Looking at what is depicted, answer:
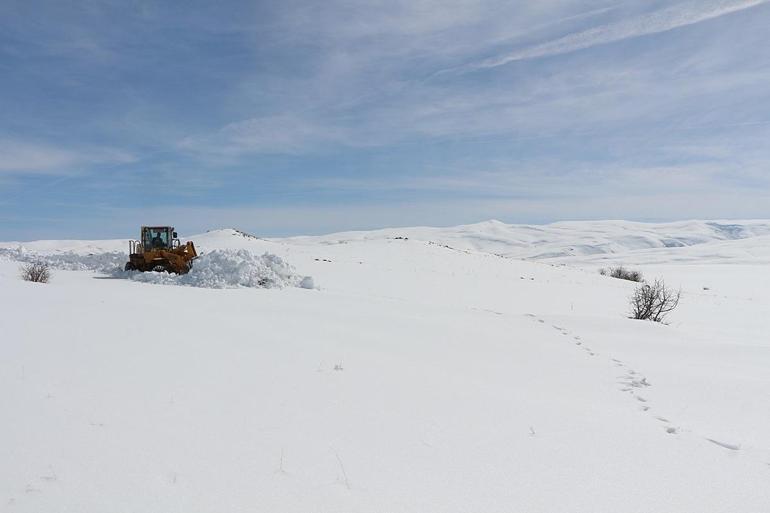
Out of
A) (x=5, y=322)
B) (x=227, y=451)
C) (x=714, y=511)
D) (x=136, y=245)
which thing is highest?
(x=136, y=245)

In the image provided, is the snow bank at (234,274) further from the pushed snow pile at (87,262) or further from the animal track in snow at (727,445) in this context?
the animal track in snow at (727,445)

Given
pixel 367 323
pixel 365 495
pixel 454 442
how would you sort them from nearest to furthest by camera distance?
1. pixel 365 495
2. pixel 454 442
3. pixel 367 323

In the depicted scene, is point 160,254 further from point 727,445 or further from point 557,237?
point 557,237

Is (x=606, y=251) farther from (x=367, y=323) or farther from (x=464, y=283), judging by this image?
(x=367, y=323)

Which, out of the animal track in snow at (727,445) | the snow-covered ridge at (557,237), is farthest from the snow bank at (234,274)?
the snow-covered ridge at (557,237)

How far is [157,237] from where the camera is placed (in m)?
16.7

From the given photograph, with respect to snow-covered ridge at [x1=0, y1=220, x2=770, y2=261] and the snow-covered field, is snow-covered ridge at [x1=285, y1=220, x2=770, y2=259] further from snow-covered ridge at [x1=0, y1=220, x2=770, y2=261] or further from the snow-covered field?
the snow-covered field

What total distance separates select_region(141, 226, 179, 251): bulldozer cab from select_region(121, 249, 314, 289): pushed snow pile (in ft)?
6.61

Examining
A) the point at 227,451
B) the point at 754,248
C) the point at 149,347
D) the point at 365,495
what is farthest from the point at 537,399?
the point at 754,248

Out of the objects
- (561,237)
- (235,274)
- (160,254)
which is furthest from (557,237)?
(235,274)

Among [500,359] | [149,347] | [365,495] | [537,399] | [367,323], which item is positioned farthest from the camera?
[367,323]

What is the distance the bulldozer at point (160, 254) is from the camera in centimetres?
1506

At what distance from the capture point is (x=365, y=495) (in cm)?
253

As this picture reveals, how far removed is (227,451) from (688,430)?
3430 millimetres
